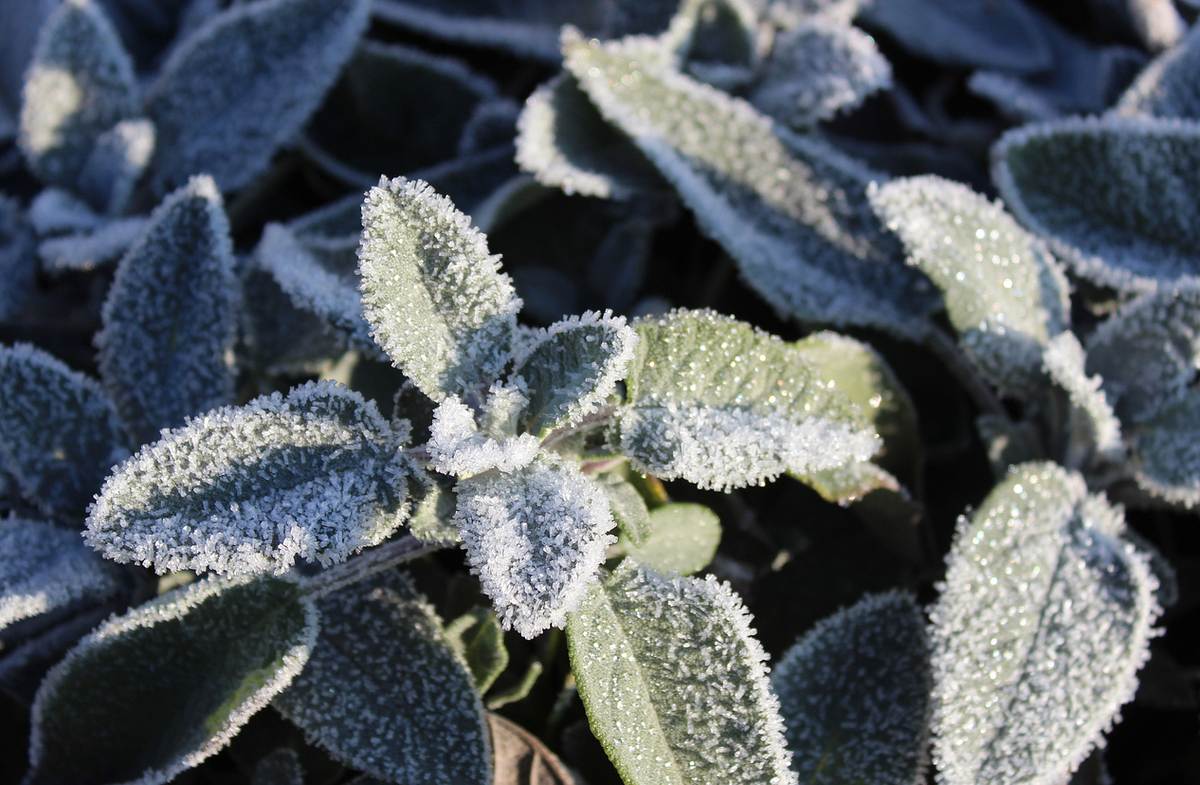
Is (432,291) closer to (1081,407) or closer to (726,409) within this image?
(726,409)

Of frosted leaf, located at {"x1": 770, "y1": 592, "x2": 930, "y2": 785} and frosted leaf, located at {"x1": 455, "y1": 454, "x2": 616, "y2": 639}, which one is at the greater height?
frosted leaf, located at {"x1": 455, "y1": 454, "x2": 616, "y2": 639}

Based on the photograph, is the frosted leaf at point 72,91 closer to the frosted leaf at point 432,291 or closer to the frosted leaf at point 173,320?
the frosted leaf at point 173,320

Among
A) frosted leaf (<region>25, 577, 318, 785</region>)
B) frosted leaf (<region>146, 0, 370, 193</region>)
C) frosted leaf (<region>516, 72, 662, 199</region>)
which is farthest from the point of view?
frosted leaf (<region>146, 0, 370, 193</region>)

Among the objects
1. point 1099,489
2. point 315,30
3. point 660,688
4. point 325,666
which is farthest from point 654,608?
point 315,30

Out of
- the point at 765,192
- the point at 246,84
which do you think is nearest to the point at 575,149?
the point at 765,192

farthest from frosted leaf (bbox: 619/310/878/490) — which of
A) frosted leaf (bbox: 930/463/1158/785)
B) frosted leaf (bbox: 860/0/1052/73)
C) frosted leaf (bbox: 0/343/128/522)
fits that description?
frosted leaf (bbox: 860/0/1052/73)

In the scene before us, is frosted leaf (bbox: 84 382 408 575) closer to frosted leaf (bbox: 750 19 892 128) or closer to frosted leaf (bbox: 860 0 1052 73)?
frosted leaf (bbox: 750 19 892 128)
